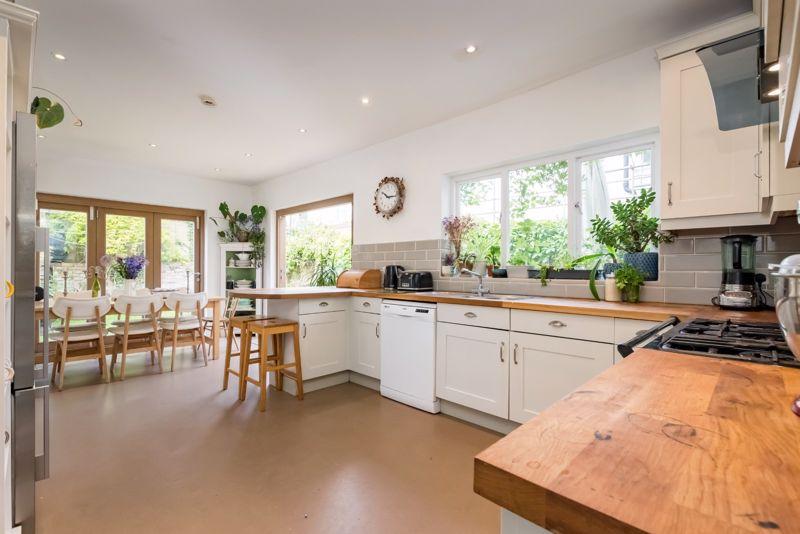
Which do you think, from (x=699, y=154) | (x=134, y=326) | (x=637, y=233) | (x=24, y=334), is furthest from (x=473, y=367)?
(x=134, y=326)

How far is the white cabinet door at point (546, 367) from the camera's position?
208cm

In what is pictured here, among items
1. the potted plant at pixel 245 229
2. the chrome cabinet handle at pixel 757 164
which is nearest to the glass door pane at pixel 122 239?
the potted plant at pixel 245 229

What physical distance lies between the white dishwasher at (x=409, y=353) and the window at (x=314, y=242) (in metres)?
1.96

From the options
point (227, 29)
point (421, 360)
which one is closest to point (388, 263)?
point (421, 360)

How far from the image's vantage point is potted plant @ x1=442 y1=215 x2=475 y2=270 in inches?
140

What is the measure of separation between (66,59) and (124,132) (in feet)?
5.09

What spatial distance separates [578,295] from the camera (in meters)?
2.73

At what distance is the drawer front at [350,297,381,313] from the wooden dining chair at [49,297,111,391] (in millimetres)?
2359

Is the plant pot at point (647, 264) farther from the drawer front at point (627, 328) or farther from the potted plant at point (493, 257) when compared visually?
the potted plant at point (493, 257)

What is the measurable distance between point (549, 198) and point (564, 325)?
1.31 metres

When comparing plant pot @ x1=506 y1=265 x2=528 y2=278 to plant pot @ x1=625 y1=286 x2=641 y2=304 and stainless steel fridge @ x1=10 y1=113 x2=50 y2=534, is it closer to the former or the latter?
plant pot @ x1=625 y1=286 x2=641 y2=304

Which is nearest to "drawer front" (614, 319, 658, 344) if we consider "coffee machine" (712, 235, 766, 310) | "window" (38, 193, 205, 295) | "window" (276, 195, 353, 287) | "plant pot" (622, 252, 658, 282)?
"coffee machine" (712, 235, 766, 310)

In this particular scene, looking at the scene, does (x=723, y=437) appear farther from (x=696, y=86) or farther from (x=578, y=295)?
(x=578, y=295)

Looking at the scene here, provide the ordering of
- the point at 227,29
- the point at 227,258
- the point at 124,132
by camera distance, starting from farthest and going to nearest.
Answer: the point at 227,258
the point at 124,132
the point at 227,29
